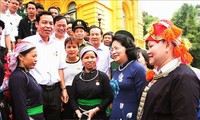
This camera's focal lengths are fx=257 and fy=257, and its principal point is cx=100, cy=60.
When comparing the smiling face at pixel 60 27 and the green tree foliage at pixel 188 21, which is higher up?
the green tree foliage at pixel 188 21

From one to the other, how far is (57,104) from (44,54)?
0.92 metres

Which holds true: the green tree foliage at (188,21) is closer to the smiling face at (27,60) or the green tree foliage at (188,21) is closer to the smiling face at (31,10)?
the smiling face at (31,10)

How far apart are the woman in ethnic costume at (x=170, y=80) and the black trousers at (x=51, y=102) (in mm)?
2285

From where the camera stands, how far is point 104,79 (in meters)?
4.38

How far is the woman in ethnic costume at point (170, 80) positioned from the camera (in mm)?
2262

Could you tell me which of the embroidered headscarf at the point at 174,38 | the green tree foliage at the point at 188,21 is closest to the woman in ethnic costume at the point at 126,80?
the embroidered headscarf at the point at 174,38

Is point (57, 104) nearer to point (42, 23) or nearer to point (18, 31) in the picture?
point (42, 23)

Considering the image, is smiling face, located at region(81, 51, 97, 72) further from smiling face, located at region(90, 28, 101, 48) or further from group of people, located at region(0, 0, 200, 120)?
smiling face, located at region(90, 28, 101, 48)

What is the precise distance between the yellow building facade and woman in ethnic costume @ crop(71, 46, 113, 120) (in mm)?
14715

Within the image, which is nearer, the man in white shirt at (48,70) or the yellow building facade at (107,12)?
the man in white shirt at (48,70)

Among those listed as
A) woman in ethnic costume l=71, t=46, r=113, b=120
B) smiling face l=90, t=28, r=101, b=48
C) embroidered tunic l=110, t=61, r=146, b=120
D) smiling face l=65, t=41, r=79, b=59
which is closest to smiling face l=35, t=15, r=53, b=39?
smiling face l=65, t=41, r=79, b=59

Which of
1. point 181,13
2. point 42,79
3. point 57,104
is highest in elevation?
point 181,13

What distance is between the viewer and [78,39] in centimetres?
577

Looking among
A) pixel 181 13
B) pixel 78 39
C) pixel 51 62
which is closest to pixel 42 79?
pixel 51 62
